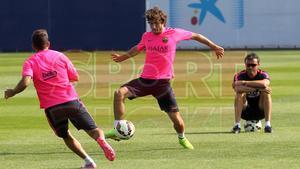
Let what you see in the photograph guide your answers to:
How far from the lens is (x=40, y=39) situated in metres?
10.1

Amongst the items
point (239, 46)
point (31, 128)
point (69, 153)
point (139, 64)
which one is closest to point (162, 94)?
point (69, 153)

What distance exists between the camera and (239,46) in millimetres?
46531

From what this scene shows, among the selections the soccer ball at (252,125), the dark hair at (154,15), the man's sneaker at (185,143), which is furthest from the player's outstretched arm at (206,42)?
the soccer ball at (252,125)

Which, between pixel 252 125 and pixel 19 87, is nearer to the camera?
pixel 19 87

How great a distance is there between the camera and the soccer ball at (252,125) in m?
13.8

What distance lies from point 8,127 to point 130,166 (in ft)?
16.0

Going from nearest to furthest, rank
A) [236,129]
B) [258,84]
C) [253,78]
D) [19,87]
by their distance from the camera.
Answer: [19,87] → [236,129] → [258,84] → [253,78]

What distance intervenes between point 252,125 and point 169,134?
1.37 m

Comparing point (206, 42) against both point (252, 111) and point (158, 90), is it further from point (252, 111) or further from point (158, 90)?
point (252, 111)

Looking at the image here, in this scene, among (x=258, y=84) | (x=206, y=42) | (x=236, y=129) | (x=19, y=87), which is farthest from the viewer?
(x=258, y=84)

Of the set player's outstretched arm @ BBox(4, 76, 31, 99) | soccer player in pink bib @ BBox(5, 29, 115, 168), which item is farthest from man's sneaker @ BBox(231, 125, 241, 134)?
player's outstretched arm @ BBox(4, 76, 31, 99)

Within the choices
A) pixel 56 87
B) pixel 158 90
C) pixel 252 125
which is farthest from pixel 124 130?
pixel 252 125

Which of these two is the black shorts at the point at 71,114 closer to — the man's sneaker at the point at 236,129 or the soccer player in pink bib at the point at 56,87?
the soccer player in pink bib at the point at 56,87

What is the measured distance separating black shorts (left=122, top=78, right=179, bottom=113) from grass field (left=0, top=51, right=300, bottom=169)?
597 millimetres
